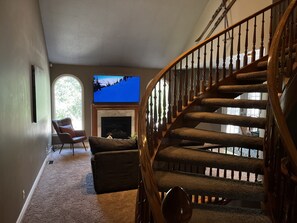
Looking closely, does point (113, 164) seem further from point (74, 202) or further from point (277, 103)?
point (277, 103)

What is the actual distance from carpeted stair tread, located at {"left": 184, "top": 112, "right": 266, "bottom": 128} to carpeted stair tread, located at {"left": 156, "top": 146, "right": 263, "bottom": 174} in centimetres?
42

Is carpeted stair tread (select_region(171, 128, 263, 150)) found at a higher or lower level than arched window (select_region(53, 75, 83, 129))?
lower

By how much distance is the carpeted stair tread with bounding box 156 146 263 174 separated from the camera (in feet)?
7.84

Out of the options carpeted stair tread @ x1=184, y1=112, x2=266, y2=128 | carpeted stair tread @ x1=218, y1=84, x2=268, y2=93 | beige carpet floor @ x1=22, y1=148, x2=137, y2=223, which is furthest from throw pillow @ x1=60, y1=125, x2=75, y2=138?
carpeted stair tread @ x1=218, y1=84, x2=268, y2=93

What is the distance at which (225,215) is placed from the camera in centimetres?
207

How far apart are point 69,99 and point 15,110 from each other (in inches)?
181

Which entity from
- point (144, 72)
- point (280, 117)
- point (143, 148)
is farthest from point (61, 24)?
point (280, 117)

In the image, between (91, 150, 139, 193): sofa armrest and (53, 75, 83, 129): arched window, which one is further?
(53, 75, 83, 129): arched window

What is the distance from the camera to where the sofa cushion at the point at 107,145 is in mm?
3861

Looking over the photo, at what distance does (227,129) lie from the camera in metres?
8.19

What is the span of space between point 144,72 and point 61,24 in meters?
2.94

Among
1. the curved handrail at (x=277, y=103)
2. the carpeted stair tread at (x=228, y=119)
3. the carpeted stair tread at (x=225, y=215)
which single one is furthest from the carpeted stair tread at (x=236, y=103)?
the carpeted stair tread at (x=225, y=215)

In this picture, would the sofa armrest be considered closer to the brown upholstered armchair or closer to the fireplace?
the brown upholstered armchair

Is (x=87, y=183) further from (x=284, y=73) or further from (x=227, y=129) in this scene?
(x=227, y=129)
